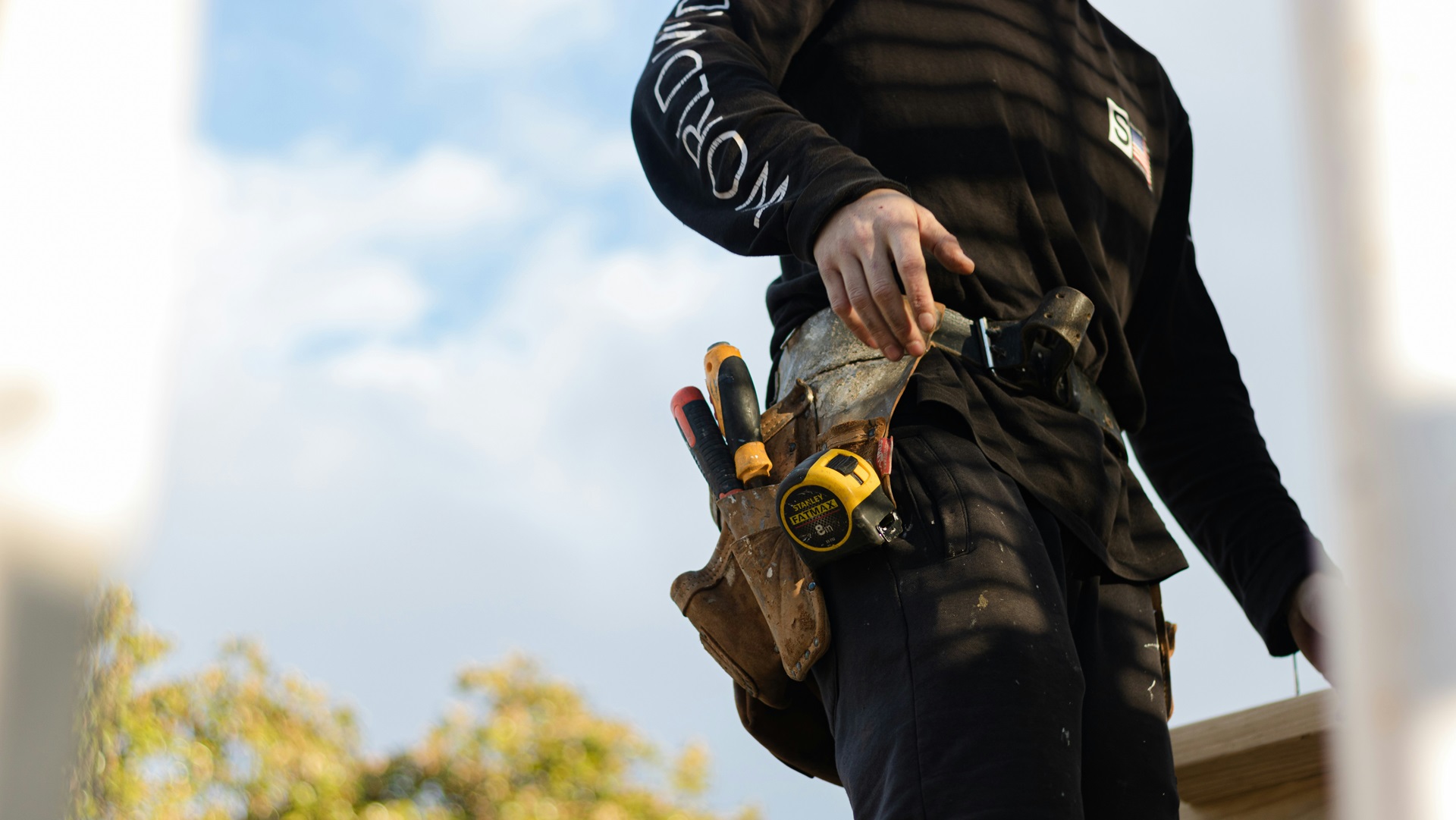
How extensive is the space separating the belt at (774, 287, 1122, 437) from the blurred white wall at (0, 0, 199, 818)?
137cm

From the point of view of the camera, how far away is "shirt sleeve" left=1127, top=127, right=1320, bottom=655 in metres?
2.34

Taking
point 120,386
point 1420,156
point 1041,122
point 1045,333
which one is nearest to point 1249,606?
point 1045,333

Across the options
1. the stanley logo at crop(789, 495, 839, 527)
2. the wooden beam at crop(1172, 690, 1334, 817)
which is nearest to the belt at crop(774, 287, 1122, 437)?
the stanley logo at crop(789, 495, 839, 527)

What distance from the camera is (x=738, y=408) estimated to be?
6.27 ft

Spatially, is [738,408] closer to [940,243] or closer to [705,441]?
[705,441]

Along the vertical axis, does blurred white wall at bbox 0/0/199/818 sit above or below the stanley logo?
below

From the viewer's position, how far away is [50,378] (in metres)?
0.48

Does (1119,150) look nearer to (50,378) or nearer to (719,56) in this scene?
(719,56)

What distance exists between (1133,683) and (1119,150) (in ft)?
3.24

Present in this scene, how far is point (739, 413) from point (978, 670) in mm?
563

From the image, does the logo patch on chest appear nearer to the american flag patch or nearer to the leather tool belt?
the american flag patch

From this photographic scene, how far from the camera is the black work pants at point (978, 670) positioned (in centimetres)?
147

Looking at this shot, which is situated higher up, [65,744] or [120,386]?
[120,386]

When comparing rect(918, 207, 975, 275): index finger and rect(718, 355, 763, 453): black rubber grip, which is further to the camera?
rect(718, 355, 763, 453): black rubber grip
